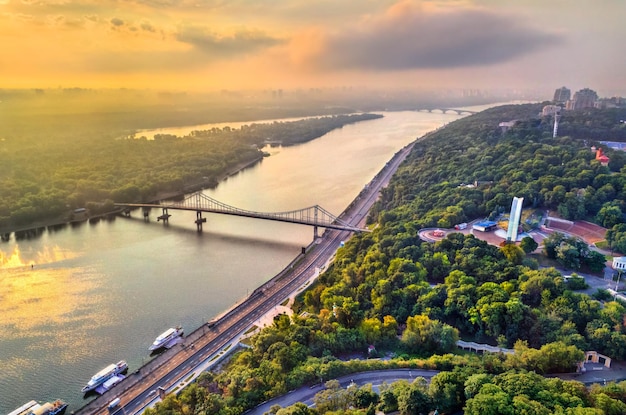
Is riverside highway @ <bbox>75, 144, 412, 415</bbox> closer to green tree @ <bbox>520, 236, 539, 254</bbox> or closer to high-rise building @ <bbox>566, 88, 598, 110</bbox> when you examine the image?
green tree @ <bbox>520, 236, 539, 254</bbox>

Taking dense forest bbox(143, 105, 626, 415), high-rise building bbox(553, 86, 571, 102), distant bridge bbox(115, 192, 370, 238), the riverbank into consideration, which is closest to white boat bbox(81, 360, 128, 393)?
dense forest bbox(143, 105, 626, 415)

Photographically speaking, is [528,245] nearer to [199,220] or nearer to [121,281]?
[121,281]

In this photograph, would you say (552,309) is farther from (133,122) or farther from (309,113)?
(309,113)

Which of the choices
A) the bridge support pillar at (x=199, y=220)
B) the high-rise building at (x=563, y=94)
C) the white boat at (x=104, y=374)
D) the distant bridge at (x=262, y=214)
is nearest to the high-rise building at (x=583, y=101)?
the high-rise building at (x=563, y=94)

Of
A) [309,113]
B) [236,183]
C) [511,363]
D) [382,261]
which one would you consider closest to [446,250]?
[382,261]

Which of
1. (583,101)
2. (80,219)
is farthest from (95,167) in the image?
(583,101)

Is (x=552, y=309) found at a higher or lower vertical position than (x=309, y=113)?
lower

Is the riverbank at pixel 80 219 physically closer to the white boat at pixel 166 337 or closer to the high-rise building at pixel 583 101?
the white boat at pixel 166 337
